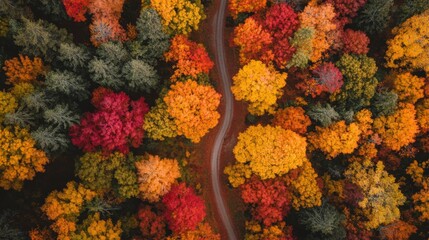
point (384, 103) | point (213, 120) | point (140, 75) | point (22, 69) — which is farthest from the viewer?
point (384, 103)

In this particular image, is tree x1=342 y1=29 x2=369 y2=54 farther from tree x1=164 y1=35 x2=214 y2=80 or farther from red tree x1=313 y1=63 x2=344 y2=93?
→ tree x1=164 y1=35 x2=214 y2=80

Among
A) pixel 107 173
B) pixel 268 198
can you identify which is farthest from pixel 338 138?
pixel 107 173

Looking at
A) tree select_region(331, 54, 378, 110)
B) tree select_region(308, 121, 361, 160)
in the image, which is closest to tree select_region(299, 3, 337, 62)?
tree select_region(331, 54, 378, 110)

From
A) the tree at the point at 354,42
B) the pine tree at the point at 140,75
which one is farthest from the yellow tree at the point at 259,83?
the pine tree at the point at 140,75

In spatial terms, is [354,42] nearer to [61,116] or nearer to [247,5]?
[247,5]

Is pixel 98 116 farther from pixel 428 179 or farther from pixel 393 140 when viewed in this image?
pixel 428 179

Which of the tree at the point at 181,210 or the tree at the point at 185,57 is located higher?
the tree at the point at 185,57

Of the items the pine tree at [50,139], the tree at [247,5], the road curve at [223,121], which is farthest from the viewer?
the road curve at [223,121]

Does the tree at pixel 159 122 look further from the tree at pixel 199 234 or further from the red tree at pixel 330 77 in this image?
the red tree at pixel 330 77
